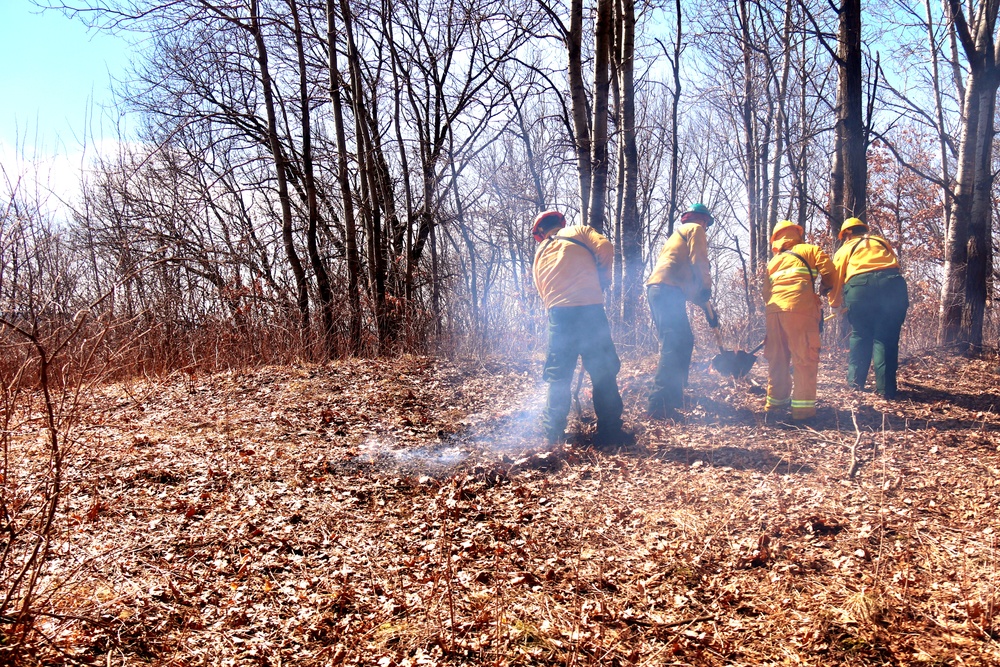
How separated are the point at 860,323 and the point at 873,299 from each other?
30 cm

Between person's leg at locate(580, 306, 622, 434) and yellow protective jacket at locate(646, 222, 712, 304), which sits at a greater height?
yellow protective jacket at locate(646, 222, 712, 304)

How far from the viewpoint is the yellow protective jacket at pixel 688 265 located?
597 cm

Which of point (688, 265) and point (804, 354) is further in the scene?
point (688, 265)

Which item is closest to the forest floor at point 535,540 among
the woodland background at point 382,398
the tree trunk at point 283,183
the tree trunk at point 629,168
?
the woodland background at point 382,398

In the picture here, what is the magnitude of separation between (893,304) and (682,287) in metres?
2.05

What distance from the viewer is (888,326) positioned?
20.2ft

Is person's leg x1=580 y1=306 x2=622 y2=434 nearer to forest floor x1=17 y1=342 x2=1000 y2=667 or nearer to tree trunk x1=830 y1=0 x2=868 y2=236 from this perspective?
forest floor x1=17 y1=342 x2=1000 y2=667

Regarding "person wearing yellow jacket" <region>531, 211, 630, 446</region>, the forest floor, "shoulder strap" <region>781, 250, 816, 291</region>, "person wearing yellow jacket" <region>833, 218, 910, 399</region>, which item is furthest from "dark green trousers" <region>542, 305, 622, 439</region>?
"person wearing yellow jacket" <region>833, 218, 910, 399</region>

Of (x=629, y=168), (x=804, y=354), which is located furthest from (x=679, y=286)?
(x=629, y=168)

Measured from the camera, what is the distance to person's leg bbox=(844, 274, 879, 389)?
20.5 feet

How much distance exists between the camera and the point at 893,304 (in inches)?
241

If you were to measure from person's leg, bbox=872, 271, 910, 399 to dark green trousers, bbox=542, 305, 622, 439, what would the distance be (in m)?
2.82

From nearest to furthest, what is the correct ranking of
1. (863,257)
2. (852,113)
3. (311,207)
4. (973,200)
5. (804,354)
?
(804,354) → (863,257) → (852,113) → (973,200) → (311,207)

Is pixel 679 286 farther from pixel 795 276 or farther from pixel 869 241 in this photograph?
pixel 869 241
